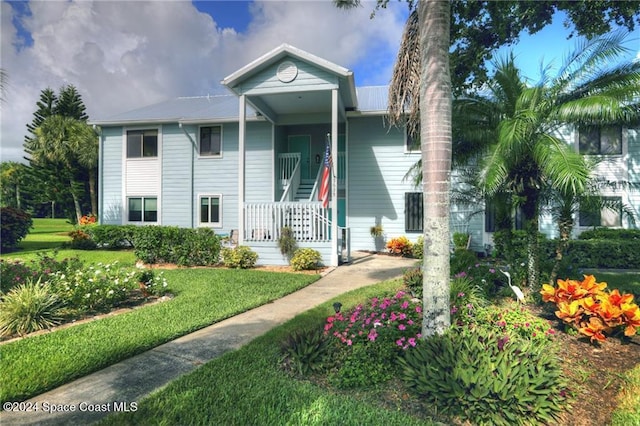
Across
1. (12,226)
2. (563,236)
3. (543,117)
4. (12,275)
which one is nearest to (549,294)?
(563,236)

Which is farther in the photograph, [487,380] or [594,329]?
Answer: [594,329]

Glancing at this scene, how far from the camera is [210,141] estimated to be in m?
16.4

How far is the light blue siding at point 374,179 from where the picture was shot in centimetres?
1484

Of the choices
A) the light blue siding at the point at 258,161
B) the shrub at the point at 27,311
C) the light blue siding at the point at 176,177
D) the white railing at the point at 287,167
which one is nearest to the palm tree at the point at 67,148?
the light blue siding at the point at 176,177

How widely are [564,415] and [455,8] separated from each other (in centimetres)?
848

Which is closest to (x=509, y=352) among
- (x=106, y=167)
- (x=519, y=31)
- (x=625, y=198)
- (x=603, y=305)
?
(x=603, y=305)

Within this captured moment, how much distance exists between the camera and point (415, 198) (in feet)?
48.4

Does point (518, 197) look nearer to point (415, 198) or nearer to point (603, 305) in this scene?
point (603, 305)

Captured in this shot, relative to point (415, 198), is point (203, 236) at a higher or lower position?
lower

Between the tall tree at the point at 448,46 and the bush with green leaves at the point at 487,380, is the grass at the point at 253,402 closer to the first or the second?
the bush with green leaves at the point at 487,380

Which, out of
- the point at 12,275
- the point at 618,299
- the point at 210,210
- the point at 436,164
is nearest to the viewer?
the point at 436,164

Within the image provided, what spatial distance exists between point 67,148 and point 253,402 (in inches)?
1221

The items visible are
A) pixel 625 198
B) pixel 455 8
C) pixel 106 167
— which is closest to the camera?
pixel 455 8

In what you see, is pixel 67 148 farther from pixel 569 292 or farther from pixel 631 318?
pixel 631 318
